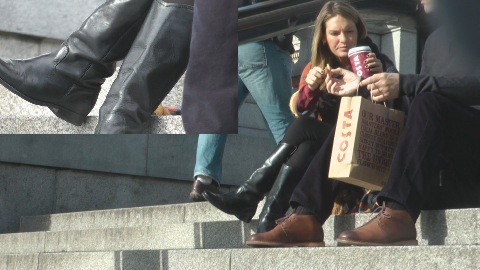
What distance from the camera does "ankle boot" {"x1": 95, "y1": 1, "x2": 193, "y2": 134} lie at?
4.77 metres

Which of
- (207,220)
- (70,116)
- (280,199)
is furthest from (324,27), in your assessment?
(207,220)

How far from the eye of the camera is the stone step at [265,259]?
4.14m

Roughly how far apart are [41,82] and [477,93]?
5.93 feet

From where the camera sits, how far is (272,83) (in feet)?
20.1

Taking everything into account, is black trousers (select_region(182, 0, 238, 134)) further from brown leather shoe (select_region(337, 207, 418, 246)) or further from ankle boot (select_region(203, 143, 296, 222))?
ankle boot (select_region(203, 143, 296, 222))

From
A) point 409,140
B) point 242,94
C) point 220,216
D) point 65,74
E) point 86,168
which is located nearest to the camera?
point 409,140

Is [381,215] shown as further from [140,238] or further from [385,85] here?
[140,238]

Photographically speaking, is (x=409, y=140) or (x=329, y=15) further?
(x=329, y=15)

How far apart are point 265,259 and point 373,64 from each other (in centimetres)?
93

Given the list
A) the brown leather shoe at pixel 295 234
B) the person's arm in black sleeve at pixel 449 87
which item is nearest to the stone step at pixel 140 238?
the brown leather shoe at pixel 295 234

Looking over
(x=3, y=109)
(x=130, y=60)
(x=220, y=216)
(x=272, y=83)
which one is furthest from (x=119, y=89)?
(x=220, y=216)

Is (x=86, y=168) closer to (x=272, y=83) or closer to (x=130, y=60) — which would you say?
(x=272, y=83)

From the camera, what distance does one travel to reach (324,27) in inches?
205

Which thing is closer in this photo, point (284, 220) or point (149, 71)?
point (149, 71)
